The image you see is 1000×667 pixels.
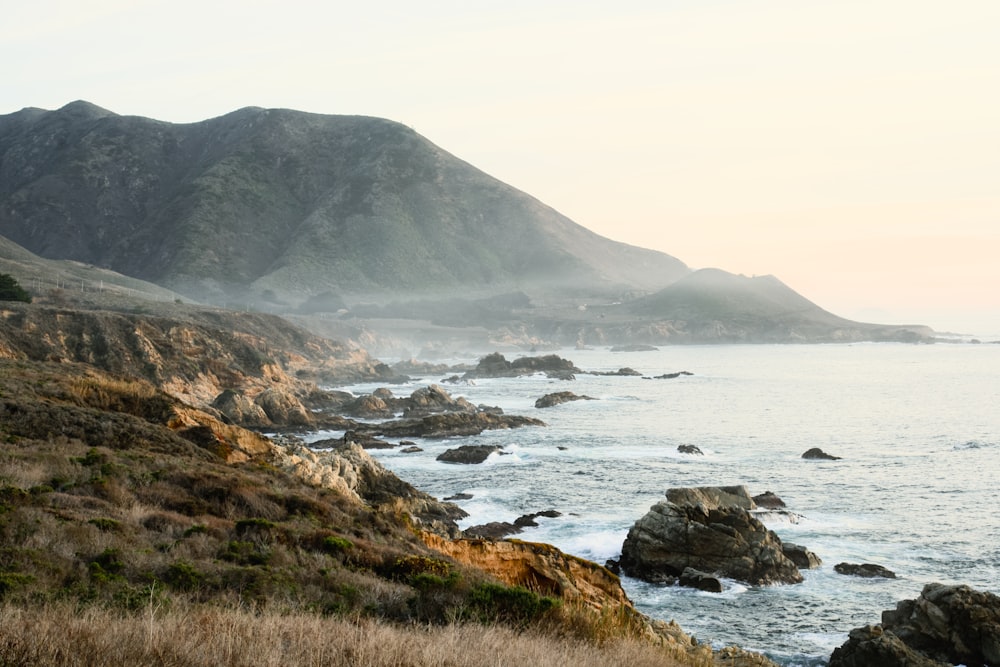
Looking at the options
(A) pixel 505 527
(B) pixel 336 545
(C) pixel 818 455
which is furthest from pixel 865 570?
(C) pixel 818 455

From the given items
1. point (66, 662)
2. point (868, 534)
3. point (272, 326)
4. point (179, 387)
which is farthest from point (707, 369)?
point (66, 662)

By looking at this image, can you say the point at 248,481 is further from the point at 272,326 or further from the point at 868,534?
the point at 272,326

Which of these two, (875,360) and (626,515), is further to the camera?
(875,360)

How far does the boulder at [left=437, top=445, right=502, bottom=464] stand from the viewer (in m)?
48.1

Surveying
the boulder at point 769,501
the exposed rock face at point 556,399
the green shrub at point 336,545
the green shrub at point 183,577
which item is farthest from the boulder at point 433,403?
the green shrub at point 183,577

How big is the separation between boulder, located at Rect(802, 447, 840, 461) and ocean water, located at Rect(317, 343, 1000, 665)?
76 cm

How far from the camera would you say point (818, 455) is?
49281 mm

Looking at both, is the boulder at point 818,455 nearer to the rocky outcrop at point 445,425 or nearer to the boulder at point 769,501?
the boulder at point 769,501

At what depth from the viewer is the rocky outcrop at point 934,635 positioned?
1750cm

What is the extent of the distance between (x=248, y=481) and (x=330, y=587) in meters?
8.82

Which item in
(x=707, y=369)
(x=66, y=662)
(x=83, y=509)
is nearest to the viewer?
(x=66, y=662)

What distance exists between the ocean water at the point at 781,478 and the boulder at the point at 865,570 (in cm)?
55

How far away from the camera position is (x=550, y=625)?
10.6 metres

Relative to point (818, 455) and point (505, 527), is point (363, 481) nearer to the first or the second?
point (505, 527)
